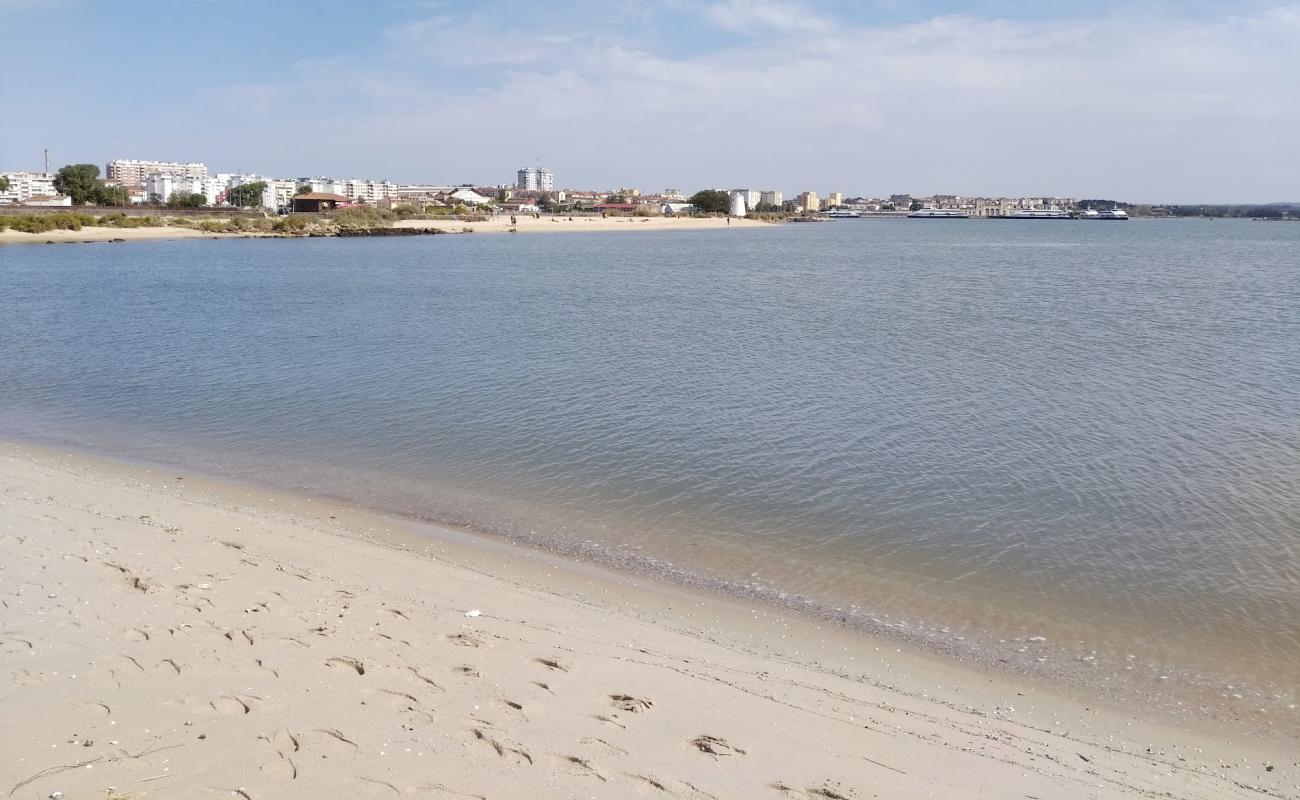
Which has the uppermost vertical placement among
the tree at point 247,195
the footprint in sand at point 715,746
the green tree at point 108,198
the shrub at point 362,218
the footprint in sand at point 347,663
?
the tree at point 247,195

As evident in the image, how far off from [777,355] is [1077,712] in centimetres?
1716

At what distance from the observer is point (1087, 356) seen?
23.7m

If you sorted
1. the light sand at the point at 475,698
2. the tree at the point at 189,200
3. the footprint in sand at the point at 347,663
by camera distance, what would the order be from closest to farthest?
1. the light sand at the point at 475,698
2. the footprint in sand at the point at 347,663
3. the tree at the point at 189,200

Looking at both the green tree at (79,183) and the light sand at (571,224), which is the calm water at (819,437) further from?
the green tree at (79,183)

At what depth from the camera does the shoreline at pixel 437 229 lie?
260ft

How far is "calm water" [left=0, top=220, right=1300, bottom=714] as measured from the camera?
916 cm

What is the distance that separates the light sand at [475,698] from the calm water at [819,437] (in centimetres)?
120

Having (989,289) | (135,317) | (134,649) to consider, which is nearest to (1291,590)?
(134,649)

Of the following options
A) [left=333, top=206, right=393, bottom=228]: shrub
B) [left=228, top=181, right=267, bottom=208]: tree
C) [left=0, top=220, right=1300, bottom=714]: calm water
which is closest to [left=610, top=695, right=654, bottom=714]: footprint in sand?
[left=0, top=220, right=1300, bottom=714]: calm water

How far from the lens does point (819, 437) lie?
1494 cm

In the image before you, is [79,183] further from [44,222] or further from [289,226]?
[44,222]

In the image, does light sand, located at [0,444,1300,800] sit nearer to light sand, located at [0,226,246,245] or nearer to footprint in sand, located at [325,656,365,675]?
footprint in sand, located at [325,656,365,675]

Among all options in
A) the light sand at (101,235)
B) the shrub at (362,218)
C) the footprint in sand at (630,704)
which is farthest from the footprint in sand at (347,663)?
the shrub at (362,218)

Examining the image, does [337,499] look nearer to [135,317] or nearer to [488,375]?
[488,375]
